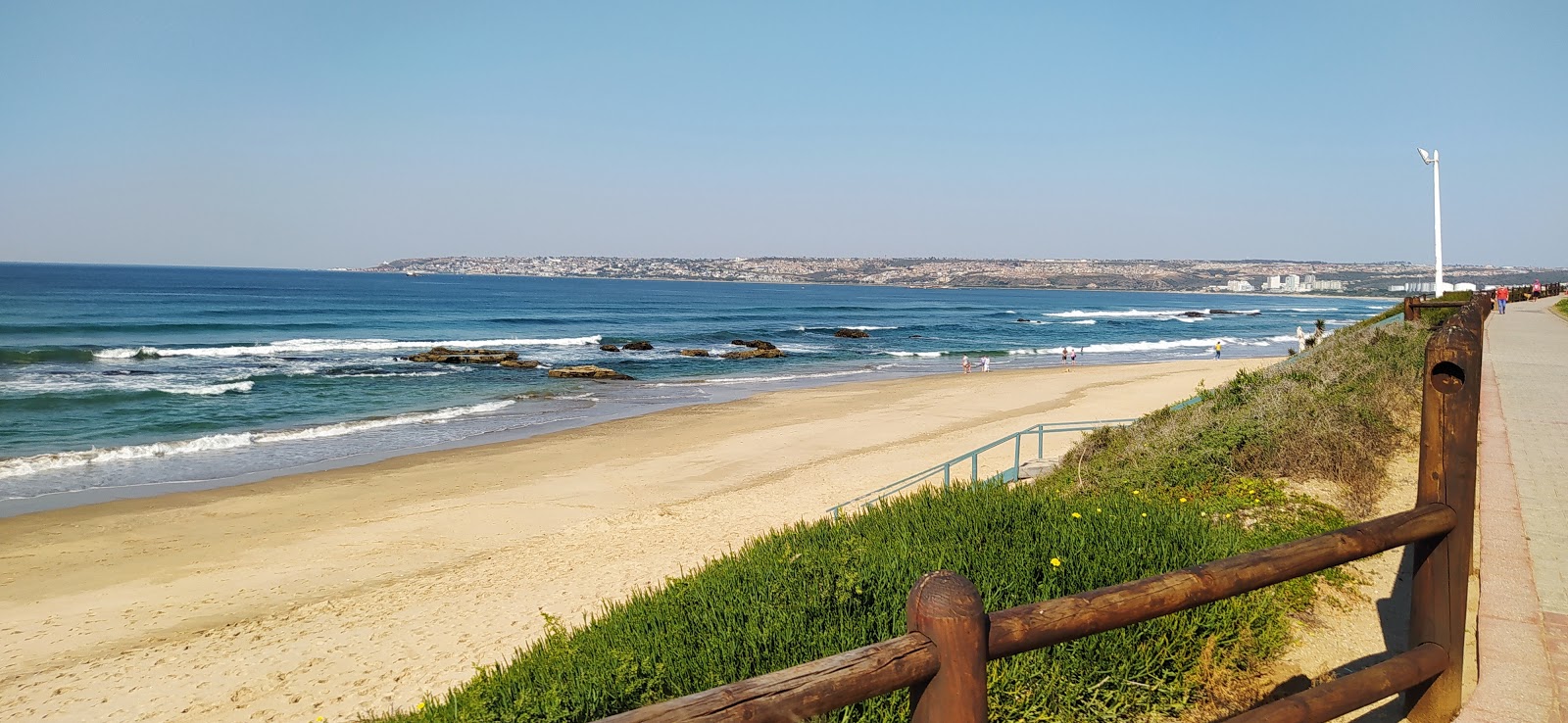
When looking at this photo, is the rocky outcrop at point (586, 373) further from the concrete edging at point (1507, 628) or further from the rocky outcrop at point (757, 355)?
the concrete edging at point (1507, 628)

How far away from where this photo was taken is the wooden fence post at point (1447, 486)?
321 centimetres

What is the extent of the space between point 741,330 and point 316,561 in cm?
5309

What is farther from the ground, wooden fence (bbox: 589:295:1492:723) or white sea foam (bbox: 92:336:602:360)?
wooden fence (bbox: 589:295:1492:723)

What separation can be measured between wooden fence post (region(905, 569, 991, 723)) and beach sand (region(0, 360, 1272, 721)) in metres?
7.20

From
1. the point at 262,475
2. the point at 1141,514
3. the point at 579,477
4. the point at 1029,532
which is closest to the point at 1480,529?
the point at 1141,514

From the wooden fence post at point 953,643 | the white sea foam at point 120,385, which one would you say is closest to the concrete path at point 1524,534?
the wooden fence post at point 953,643

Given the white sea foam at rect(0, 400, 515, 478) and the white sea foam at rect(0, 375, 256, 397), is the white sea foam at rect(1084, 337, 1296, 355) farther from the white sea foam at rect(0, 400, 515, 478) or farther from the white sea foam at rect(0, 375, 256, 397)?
the white sea foam at rect(0, 375, 256, 397)

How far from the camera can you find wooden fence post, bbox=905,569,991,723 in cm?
189

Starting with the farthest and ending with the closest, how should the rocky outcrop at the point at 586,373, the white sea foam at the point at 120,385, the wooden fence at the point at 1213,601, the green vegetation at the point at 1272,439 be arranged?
the rocky outcrop at the point at 586,373
the white sea foam at the point at 120,385
the green vegetation at the point at 1272,439
the wooden fence at the point at 1213,601

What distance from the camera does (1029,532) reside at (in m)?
5.44

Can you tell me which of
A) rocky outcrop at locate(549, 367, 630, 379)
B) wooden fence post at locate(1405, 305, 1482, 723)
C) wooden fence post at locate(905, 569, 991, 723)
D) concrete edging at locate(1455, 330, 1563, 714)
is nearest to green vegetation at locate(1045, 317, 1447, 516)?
concrete edging at locate(1455, 330, 1563, 714)

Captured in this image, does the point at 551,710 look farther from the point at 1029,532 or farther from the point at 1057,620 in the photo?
the point at 1029,532

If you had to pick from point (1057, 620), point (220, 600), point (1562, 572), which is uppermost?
point (1057, 620)

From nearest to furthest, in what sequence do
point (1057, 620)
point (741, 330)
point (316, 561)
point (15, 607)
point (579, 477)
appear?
point (1057, 620) < point (15, 607) < point (316, 561) < point (579, 477) < point (741, 330)
